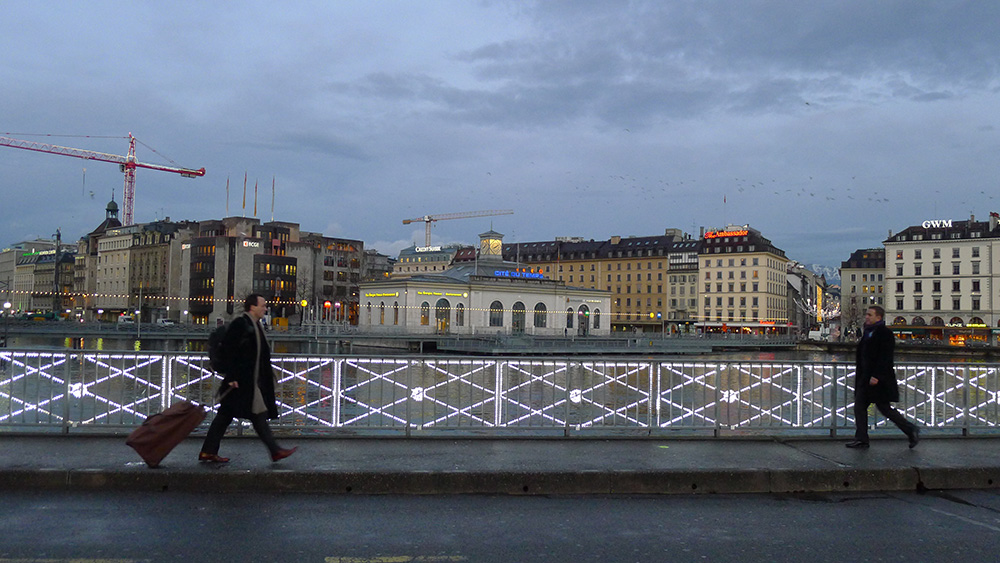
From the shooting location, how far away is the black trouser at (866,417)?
34.9ft

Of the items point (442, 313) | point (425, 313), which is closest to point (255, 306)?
point (425, 313)

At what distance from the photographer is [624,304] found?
144000 mm

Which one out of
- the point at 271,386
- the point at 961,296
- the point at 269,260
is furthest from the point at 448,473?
the point at 269,260

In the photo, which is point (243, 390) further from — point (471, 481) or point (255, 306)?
point (471, 481)

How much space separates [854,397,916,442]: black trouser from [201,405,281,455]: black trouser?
24.6ft

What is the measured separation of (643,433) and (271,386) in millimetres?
5397

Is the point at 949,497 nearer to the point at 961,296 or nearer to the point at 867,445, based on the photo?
the point at 867,445

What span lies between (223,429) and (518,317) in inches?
3173

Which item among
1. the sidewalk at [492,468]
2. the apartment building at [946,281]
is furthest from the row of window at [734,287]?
the sidewalk at [492,468]

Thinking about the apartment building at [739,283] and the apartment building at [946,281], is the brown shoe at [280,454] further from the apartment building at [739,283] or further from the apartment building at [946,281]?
the apartment building at [739,283]

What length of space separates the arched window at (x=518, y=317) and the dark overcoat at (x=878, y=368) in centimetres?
7758

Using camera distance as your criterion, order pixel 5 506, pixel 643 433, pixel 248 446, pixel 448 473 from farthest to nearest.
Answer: pixel 643 433 → pixel 248 446 → pixel 448 473 → pixel 5 506

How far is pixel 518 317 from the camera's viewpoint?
8938 cm

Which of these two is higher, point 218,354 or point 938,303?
point 938,303
